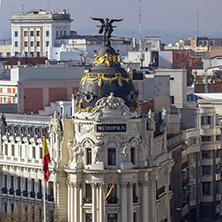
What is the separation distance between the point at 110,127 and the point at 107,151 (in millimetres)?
Result: 2287

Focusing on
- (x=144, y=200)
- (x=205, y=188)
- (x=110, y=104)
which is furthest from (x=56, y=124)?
(x=205, y=188)

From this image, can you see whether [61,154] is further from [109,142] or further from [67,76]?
[67,76]

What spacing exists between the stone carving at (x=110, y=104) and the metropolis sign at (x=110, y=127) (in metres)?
1.43

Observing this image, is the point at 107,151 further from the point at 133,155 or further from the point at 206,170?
the point at 206,170

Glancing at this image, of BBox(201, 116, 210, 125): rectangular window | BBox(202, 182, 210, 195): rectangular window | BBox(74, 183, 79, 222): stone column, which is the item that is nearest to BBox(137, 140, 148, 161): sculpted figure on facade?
BBox(74, 183, 79, 222): stone column

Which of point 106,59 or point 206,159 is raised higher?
point 106,59

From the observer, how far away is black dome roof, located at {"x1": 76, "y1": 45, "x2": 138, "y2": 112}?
151250 mm

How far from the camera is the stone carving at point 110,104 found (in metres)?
150

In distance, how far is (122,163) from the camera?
150625 mm

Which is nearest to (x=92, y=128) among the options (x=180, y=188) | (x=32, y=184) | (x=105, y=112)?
(x=105, y=112)

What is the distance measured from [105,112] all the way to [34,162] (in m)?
13.0

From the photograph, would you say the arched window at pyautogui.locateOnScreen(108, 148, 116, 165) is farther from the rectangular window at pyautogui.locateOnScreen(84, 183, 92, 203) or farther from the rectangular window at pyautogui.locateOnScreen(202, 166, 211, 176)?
the rectangular window at pyautogui.locateOnScreen(202, 166, 211, 176)

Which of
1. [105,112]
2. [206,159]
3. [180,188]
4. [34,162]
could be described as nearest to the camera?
[105,112]

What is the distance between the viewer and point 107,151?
151000mm
